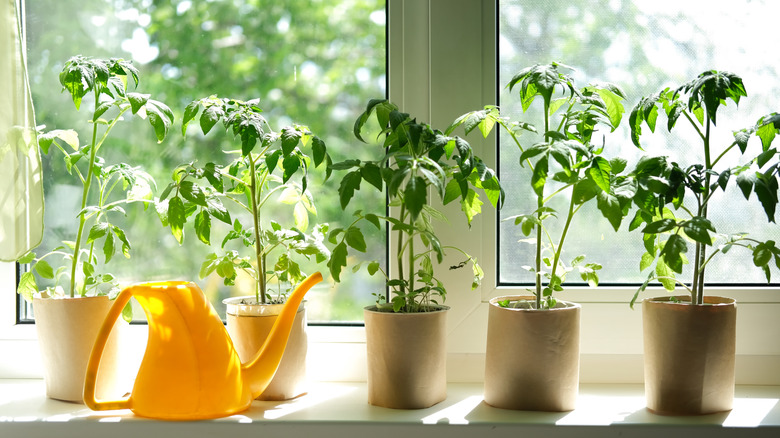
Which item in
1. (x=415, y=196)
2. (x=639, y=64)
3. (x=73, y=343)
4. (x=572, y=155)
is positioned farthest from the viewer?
Result: (x=639, y=64)

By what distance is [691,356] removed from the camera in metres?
0.99

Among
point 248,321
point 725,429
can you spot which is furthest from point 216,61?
point 725,429

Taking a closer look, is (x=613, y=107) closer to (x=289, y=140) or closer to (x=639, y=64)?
(x=639, y=64)

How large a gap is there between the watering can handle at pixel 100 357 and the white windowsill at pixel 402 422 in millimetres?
22

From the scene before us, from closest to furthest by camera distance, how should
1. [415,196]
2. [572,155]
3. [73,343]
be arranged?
[415,196] < [572,155] < [73,343]

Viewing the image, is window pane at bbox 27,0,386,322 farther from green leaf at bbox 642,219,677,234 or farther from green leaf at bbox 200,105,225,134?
green leaf at bbox 642,219,677,234

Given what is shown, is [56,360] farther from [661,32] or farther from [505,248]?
[661,32]

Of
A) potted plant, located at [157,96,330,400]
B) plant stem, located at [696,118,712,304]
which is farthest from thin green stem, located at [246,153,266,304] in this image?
plant stem, located at [696,118,712,304]

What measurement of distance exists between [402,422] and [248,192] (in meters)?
0.44

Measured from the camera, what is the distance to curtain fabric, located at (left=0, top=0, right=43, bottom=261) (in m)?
1.04

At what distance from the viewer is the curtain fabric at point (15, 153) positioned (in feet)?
3.43

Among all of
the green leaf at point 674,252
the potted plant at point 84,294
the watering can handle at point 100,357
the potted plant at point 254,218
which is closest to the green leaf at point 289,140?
the potted plant at point 254,218

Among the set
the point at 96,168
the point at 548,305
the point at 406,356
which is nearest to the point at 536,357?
the point at 548,305

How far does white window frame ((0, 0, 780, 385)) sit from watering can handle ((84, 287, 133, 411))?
0.28 metres
